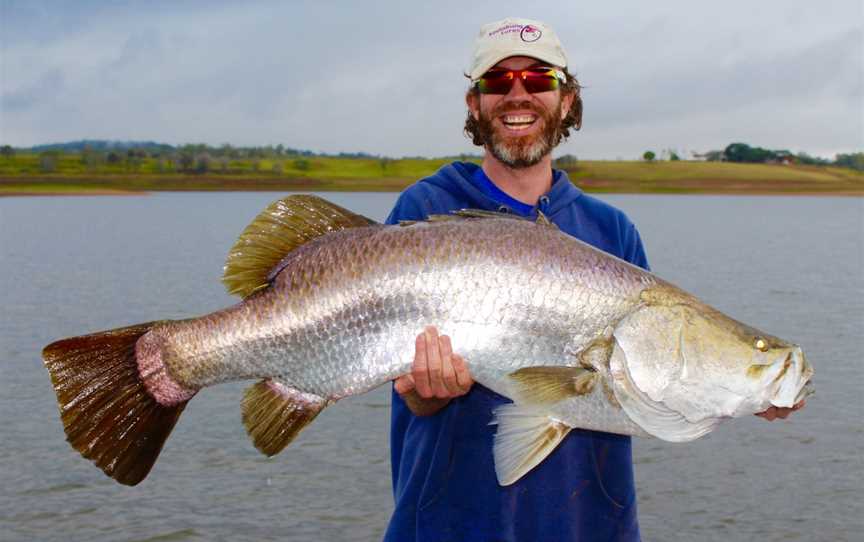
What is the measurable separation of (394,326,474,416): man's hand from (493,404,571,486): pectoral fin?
0.23 metres

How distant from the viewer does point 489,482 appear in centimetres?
394

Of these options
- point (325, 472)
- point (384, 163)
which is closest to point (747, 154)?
point (384, 163)

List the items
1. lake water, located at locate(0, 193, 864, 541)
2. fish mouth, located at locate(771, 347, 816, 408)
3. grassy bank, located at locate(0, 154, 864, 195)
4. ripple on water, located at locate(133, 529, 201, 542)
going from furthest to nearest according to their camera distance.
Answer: grassy bank, located at locate(0, 154, 864, 195)
lake water, located at locate(0, 193, 864, 541)
ripple on water, located at locate(133, 529, 201, 542)
fish mouth, located at locate(771, 347, 816, 408)

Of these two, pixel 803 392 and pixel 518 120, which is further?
pixel 518 120

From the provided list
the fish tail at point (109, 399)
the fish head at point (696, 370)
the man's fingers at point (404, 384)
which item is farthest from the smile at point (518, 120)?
the fish tail at point (109, 399)

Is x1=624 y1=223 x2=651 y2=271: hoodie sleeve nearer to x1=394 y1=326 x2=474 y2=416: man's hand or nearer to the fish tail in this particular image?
x1=394 y1=326 x2=474 y2=416: man's hand

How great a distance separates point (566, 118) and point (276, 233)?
2.02m

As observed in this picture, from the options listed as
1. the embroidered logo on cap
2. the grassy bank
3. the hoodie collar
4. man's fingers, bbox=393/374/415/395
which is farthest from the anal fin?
the grassy bank

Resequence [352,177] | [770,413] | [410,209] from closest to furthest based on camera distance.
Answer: [770,413]
[410,209]
[352,177]

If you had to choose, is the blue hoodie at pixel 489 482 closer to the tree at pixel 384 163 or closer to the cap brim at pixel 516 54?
the cap brim at pixel 516 54

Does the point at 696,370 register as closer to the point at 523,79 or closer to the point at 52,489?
the point at 523,79

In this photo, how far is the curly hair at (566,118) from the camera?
472cm

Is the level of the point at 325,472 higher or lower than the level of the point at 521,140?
lower

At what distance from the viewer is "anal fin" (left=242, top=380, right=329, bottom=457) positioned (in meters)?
3.67
